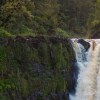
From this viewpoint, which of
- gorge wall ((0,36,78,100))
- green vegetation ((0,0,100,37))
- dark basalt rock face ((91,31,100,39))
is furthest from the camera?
dark basalt rock face ((91,31,100,39))

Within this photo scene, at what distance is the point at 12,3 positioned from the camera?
1716 centimetres

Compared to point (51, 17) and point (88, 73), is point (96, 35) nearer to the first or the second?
point (51, 17)

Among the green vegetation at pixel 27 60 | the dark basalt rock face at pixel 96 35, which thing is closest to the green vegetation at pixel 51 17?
the green vegetation at pixel 27 60

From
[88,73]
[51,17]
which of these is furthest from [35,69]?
[51,17]

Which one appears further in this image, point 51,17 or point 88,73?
point 51,17

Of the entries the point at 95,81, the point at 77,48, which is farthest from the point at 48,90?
the point at 77,48

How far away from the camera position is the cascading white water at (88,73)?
59.9ft

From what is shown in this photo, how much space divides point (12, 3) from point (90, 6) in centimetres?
2830

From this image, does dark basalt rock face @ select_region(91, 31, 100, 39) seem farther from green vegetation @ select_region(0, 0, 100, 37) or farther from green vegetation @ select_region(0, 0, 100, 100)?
green vegetation @ select_region(0, 0, 100, 100)

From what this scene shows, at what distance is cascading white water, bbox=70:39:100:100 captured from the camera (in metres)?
18.3

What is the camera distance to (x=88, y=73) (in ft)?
65.6

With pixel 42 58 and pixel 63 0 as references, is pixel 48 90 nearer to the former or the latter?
pixel 42 58

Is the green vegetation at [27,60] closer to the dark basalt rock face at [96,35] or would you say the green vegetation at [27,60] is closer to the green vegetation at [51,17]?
the green vegetation at [51,17]

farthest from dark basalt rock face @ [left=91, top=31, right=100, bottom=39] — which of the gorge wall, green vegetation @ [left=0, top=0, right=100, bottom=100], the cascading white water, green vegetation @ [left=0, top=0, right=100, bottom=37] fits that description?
the gorge wall
